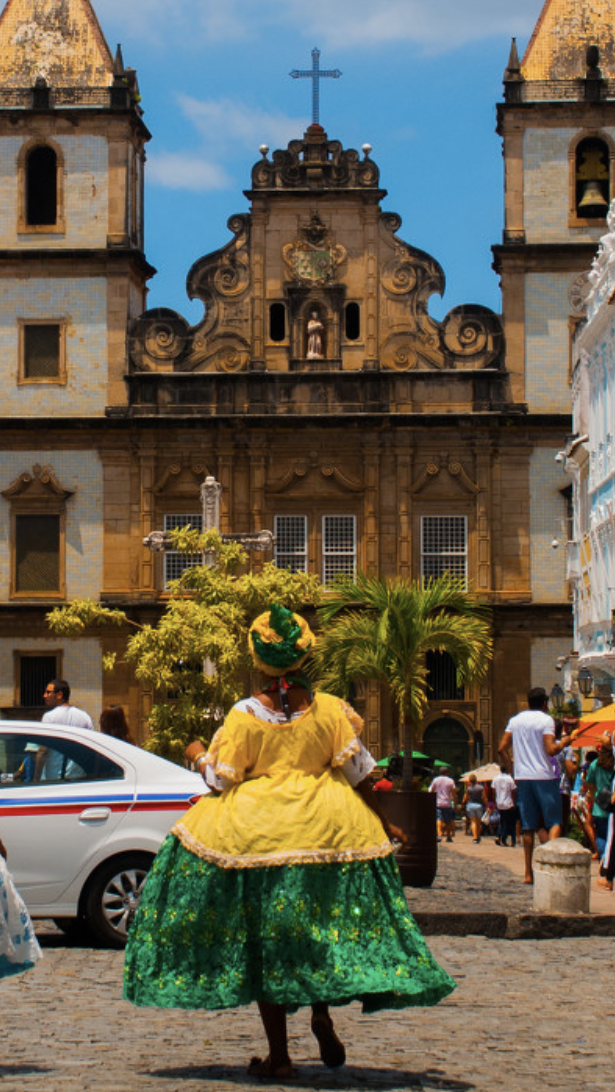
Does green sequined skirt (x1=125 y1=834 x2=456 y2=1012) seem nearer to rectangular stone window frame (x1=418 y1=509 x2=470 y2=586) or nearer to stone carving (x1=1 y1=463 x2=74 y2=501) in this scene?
rectangular stone window frame (x1=418 y1=509 x2=470 y2=586)

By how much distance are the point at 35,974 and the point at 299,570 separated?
35.1 metres

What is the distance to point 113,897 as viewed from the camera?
1433cm

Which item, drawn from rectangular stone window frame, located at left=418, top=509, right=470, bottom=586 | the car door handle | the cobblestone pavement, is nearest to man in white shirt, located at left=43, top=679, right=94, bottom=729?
the car door handle

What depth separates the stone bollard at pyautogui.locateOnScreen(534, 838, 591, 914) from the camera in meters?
15.1

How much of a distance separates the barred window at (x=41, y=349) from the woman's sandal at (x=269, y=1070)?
41.1 metres

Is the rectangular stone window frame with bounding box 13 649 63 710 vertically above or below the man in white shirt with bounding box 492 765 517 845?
above

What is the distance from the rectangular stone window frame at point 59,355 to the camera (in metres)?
48.9

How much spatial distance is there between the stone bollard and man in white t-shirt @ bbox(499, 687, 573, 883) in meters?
2.07

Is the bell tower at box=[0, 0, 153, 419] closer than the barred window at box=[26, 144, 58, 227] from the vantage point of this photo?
Yes

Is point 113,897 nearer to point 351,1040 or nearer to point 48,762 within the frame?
point 48,762

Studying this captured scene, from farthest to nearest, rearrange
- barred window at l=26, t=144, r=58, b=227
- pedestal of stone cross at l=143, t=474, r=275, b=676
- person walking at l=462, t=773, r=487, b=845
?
barred window at l=26, t=144, r=58, b=227 < person walking at l=462, t=773, r=487, b=845 < pedestal of stone cross at l=143, t=474, r=275, b=676

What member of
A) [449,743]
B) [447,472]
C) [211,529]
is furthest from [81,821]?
[447,472]

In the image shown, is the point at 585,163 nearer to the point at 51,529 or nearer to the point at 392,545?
the point at 392,545

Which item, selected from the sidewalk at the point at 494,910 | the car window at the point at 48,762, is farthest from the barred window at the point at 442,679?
the car window at the point at 48,762
